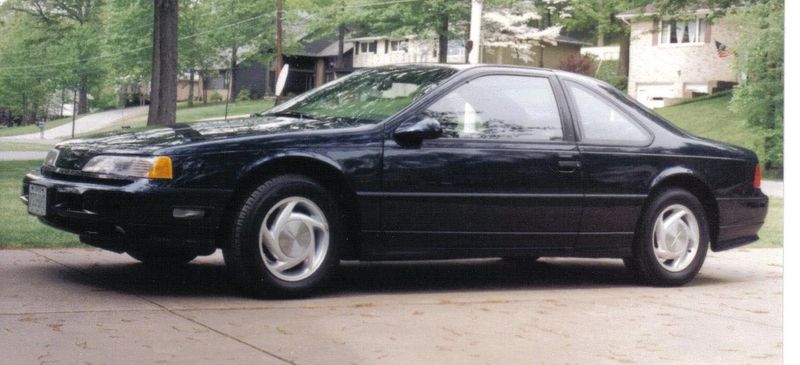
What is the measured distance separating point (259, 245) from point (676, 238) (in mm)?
2859

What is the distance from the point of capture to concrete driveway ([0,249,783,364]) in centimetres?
453

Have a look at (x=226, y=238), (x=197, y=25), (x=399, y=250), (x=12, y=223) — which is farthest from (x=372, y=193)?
(x=197, y=25)

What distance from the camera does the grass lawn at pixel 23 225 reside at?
25.6ft

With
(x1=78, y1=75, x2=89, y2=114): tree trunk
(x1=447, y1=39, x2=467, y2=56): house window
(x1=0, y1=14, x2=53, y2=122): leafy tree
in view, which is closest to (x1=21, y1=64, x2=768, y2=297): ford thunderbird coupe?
(x1=0, y1=14, x2=53, y2=122): leafy tree

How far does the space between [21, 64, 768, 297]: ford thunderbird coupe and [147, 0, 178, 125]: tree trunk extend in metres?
5.96

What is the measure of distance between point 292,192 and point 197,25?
9.52 metres

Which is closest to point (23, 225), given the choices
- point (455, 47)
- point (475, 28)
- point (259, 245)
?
point (259, 245)

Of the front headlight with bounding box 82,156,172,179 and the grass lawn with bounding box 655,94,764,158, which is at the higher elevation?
the grass lawn with bounding box 655,94,764,158

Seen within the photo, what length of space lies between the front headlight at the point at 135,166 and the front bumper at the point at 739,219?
3665mm

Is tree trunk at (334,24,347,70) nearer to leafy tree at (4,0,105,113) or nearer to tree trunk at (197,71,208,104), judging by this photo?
tree trunk at (197,71,208,104)

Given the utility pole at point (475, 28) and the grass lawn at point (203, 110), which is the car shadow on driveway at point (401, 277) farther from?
the utility pole at point (475, 28)

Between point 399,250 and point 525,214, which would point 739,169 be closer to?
point 525,214

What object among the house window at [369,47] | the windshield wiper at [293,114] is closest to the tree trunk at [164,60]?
the house window at [369,47]

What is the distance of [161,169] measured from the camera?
5.49 meters
